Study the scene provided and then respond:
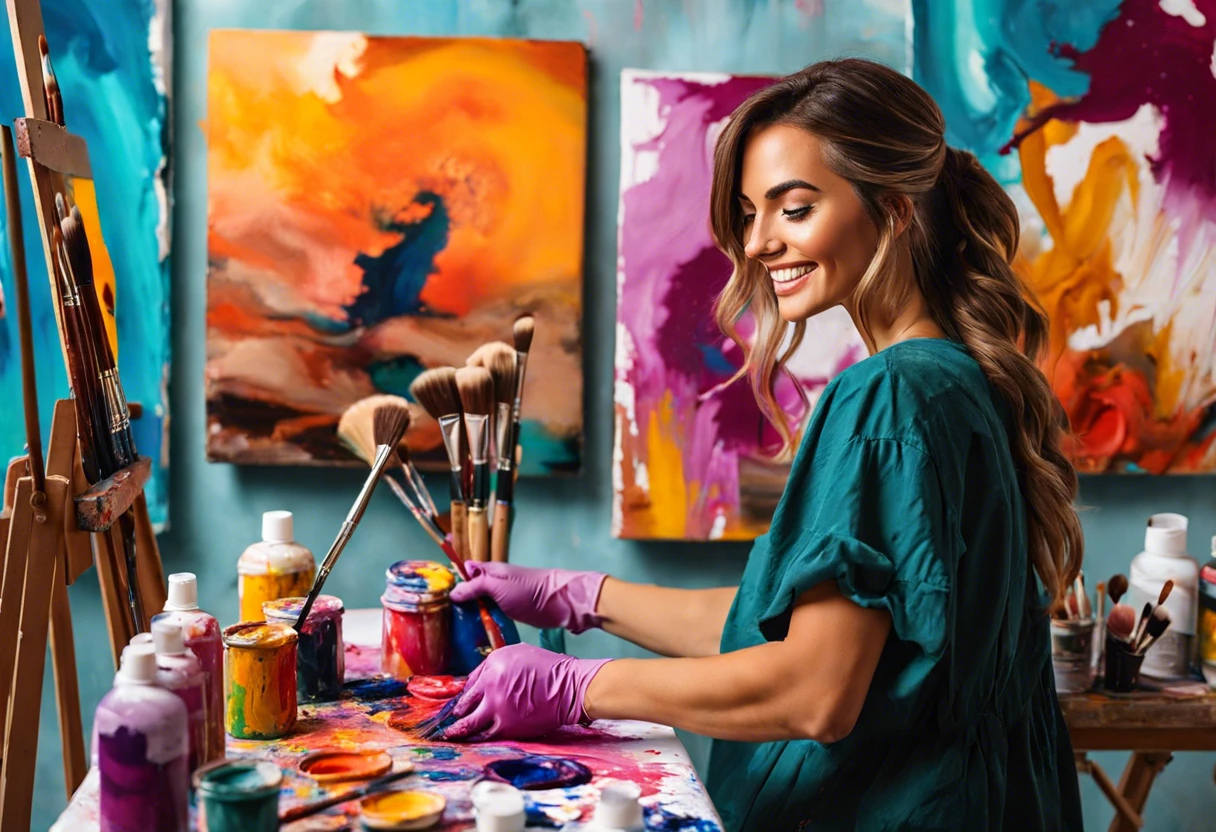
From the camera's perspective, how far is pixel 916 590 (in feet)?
3.44

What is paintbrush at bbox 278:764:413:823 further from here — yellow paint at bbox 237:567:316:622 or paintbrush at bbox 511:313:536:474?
paintbrush at bbox 511:313:536:474

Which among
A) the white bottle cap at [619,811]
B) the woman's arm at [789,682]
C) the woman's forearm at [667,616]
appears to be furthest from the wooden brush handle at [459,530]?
the white bottle cap at [619,811]

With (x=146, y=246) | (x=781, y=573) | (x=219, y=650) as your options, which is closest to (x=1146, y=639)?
(x=781, y=573)

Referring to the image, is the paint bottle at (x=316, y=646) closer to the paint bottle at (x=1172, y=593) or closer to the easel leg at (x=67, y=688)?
the easel leg at (x=67, y=688)

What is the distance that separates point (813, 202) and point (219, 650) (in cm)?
82

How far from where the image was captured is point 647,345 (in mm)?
2025

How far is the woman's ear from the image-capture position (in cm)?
122

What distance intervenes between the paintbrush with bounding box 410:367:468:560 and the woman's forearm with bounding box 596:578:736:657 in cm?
24

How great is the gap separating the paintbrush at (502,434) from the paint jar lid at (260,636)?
16.7 inches

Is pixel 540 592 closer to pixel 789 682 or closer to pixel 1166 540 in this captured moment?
pixel 789 682

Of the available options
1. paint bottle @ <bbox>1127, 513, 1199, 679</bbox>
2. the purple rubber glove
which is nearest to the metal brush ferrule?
the purple rubber glove

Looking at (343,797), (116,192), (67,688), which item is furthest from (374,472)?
(116,192)

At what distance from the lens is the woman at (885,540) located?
1062 millimetres

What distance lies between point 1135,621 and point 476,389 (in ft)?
3.81
